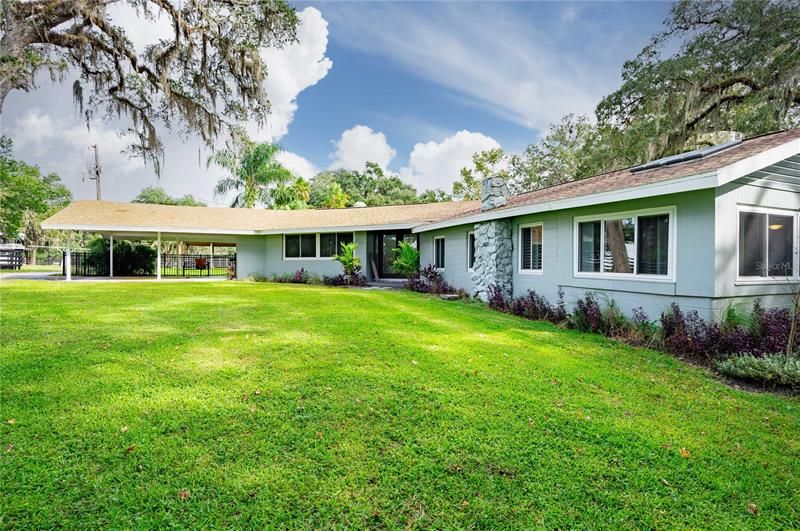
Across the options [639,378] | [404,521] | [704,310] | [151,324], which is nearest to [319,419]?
[404,521]

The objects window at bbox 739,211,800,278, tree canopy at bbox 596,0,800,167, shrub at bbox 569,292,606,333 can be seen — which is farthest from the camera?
tree canopy at bbox 596,0,800,167

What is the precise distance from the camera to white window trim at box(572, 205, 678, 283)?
21.2 ft

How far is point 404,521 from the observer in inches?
90.4

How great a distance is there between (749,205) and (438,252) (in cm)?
897

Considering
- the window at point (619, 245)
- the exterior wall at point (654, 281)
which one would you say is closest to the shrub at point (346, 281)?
the exterior wall at point (654, 281)

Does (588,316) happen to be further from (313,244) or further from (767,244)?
(313,244)

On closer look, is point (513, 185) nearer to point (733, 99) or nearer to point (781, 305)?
point (733, 99)

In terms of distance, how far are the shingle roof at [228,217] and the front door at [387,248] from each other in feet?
2.54

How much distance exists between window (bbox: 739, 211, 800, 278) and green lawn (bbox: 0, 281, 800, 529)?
2.56 meters

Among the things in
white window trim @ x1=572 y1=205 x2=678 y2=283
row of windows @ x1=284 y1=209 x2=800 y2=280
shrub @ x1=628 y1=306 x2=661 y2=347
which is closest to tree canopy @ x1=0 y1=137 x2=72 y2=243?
white window trim @ x1=572 y1=205 x2=678 y2=283

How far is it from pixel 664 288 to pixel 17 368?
28.6 feet

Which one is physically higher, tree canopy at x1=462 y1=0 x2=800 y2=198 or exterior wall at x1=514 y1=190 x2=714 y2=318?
tree canopy at x1=462 y1=0 x2=800 y2=198

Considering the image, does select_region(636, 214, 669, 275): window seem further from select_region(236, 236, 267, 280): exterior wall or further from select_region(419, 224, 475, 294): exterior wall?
select_region(236, 236, 267, 280): exterior wall

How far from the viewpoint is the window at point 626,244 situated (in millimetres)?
6676
